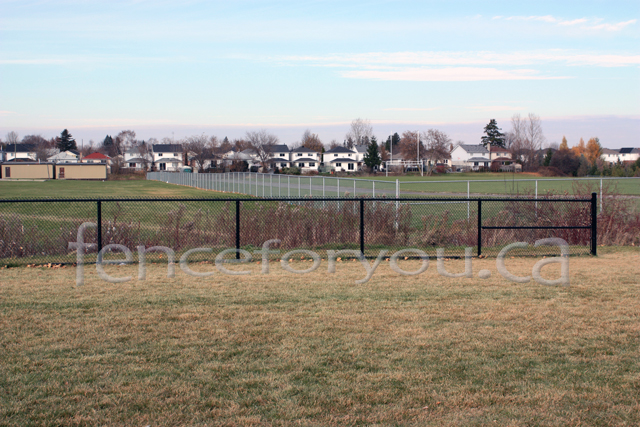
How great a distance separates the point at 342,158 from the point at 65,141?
265ft

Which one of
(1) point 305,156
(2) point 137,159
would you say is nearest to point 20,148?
(2) point 137,159

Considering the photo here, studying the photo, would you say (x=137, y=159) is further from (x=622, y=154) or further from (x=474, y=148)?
(x=622, y=154)

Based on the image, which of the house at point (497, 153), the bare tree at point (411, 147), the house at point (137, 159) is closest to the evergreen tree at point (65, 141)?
the house at point (137, 159)

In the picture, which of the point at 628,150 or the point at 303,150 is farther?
the point at 628,150

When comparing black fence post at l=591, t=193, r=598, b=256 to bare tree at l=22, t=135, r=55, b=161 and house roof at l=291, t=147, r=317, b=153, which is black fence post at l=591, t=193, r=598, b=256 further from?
bare tree at l=22, t=135, r=55, b=161

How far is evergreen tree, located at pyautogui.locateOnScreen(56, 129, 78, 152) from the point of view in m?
152

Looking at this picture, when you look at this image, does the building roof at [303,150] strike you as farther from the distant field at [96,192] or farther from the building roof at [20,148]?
the distant field at [96,192]

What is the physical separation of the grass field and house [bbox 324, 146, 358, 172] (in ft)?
385

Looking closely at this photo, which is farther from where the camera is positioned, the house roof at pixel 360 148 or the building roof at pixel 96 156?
the building roof at pixel 96 156

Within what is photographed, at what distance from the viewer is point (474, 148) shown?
127 meters

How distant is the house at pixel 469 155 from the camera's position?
121425 millimetres

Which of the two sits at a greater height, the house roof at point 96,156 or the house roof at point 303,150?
the house roof at point 303,150

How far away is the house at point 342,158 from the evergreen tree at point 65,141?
74.4 metres

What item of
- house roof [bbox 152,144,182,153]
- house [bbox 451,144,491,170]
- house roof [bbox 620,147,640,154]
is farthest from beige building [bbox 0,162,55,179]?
house roof [bbox 620,147,640,154]
